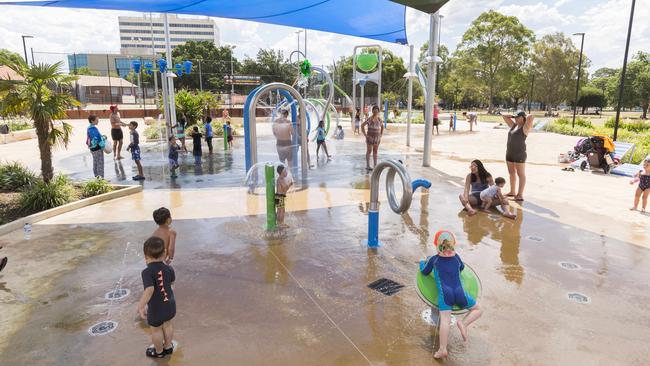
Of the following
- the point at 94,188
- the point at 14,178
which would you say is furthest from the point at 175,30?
the point at 94,188

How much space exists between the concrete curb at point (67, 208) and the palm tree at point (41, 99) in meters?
0.83

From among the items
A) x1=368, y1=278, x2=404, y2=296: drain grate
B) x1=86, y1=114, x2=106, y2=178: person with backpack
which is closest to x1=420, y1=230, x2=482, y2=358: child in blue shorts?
x1=368, y1=278, x2=404, y2=296: drain grate

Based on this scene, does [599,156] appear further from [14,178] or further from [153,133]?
[153,133]

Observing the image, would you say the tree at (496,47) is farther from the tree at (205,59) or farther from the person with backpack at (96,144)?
the person with backpack at (96,144)

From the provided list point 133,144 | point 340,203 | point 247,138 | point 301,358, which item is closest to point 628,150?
point 340,203

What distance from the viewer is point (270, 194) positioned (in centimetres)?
639

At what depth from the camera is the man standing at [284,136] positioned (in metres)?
10.7

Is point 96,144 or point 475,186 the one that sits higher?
point 96,144

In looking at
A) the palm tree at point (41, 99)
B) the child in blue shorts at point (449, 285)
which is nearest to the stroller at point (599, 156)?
the child in blue shorts at point (449, 285)

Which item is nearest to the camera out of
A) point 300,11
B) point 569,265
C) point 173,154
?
point 569,265

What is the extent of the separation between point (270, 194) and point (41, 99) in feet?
16.1

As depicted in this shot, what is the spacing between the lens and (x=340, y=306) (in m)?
4.25

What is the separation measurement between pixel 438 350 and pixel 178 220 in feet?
16.9

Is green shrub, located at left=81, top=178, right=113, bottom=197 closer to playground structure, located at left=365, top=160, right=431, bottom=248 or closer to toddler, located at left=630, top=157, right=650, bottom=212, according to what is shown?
playground structure, located at left=365, top=160, right=431, bottom=248
